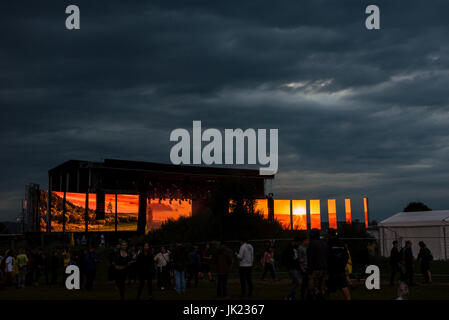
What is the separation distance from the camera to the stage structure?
173ft

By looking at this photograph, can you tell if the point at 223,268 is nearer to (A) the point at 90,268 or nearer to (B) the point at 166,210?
(A) the point at 90,268

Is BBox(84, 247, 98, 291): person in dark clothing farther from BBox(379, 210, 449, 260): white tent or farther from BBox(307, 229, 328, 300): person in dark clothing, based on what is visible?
BBox(379, 210, 449, 260): white tent

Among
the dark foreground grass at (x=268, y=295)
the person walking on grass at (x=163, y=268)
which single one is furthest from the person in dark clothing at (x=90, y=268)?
the person walking on grass at (x=163, y=268)

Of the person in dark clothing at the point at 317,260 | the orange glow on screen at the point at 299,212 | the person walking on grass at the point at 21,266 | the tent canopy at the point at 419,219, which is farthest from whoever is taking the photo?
the orange glow on screen at the point at 299,212

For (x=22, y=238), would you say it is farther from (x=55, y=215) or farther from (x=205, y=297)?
(x=205, y=297)

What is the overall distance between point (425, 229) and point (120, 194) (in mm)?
31666

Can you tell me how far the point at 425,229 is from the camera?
1442 inches

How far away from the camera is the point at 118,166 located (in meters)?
58.6

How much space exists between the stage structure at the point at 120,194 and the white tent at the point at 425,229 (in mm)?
13218

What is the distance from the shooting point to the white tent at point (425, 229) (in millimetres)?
35438

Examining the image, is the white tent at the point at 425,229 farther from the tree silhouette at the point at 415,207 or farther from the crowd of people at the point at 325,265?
the tree silhouette at the point at 415,207

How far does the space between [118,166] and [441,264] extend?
36.1 metres

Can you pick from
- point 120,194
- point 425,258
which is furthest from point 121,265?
point 120,194
